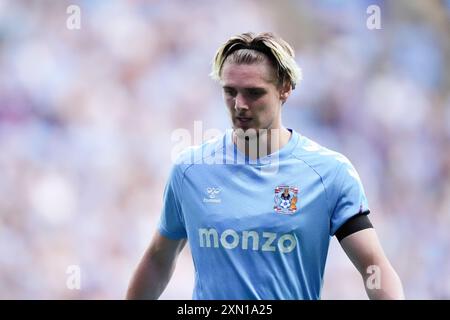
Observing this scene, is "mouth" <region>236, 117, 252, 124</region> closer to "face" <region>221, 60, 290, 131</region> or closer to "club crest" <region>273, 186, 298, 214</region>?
"face" <region>221, 60, 290, 131</region>

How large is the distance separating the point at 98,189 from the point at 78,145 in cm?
38

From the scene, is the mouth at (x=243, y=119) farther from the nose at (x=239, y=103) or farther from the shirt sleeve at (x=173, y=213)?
the shirt sleeve at (x=173, y=213)

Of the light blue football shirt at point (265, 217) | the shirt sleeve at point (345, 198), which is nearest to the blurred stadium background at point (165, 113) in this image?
the light blue football shirt at point (265, 217)

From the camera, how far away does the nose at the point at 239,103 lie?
3.01 m

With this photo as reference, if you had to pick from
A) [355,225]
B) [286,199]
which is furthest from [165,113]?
[355,225]

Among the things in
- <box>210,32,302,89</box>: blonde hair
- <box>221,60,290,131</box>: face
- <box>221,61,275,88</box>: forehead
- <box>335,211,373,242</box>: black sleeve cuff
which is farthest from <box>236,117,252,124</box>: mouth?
<box>335,211,373,242</box>: black sleeve cuff

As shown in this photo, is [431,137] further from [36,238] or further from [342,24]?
[36,238]

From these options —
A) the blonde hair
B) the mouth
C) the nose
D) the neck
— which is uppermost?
the blonde hair

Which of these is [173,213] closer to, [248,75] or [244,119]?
[244,119]

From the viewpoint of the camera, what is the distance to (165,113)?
21.4 ft

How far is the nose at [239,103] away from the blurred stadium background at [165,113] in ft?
10.8

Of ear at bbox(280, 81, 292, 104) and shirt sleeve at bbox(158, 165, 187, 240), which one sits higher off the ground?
ear at bbox(280, 81, 292, 104)

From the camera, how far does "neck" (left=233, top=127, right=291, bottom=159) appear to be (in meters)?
3.14

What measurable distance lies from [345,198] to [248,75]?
0.58 meters
